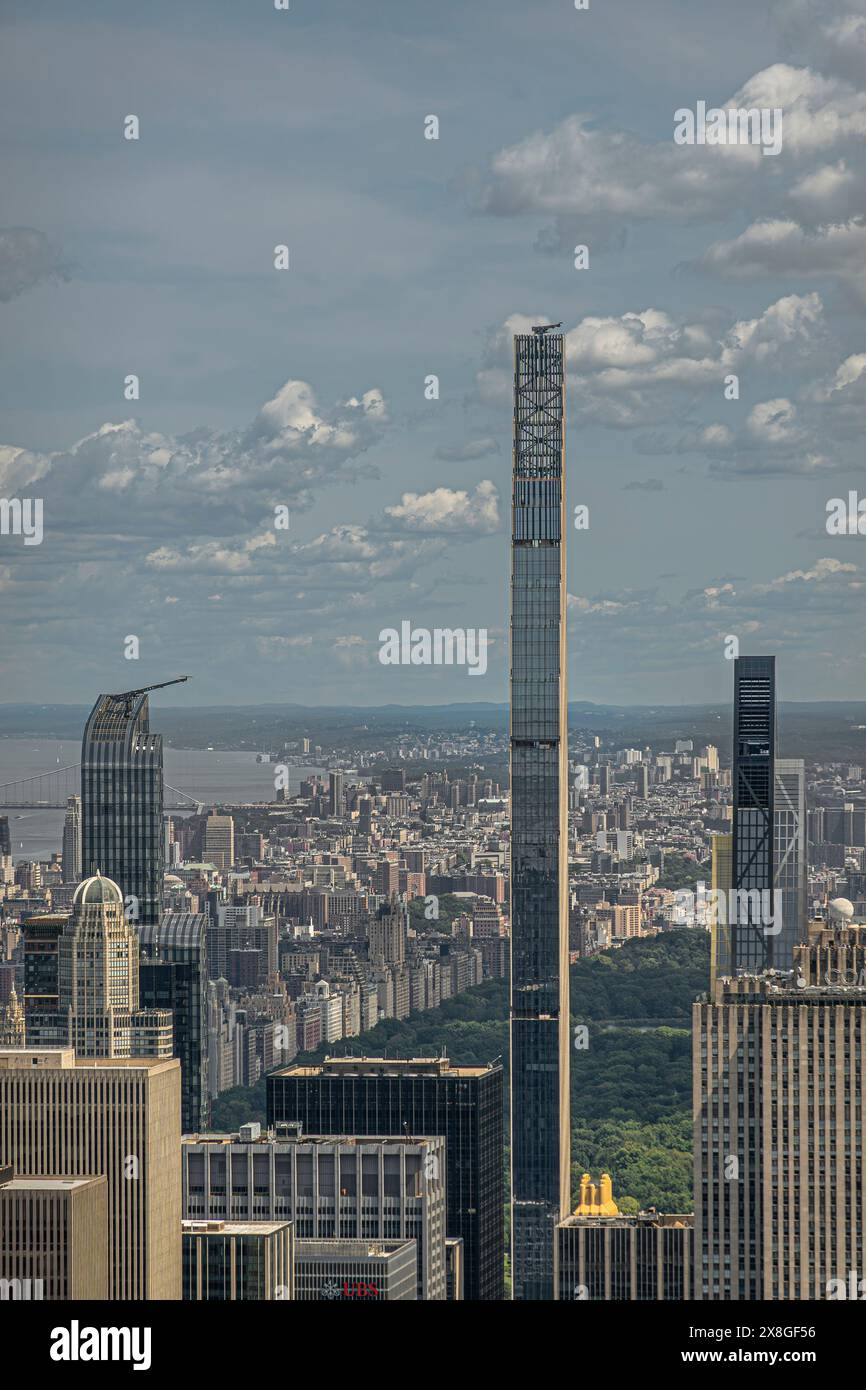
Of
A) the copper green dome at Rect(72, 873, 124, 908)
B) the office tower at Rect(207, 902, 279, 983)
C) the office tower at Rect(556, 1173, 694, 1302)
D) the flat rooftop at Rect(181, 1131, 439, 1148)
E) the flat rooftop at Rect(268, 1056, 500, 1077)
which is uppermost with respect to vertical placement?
the copper green dome at Rect(72, 873, 124, 908)

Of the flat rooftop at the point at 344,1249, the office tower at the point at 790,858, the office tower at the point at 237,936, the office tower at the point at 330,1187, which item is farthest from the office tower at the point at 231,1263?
the office tower at the point at 237,936

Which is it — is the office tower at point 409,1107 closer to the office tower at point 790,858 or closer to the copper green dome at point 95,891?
the copper green dome at point 95,891

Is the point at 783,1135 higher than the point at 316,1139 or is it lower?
higher

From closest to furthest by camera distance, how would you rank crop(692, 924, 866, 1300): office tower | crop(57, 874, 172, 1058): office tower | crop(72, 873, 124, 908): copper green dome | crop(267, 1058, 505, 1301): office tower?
crop(692, 924, 866, 1300): office tower → crop(57, 874, 172, 1058): office tower → crop(267, 1058, 505, 1301): office tower → crop(72, 873, 124, 908): copper green dome

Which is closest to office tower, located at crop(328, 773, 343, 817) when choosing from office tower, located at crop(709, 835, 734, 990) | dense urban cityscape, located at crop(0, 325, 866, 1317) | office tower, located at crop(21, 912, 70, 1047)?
dense urban cityscape, located at crop(0, 325, 866, 1317)

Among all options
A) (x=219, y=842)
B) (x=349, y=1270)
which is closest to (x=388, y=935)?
(x=219, y=842)

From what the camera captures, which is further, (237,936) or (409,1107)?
(237,936)

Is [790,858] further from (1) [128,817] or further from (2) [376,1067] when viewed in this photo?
(1) [128,817]

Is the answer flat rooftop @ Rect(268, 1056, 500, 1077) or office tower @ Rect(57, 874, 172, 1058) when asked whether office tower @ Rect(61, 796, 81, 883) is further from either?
flat rooftop @ Rect(268, 1056, 500, 1077)
